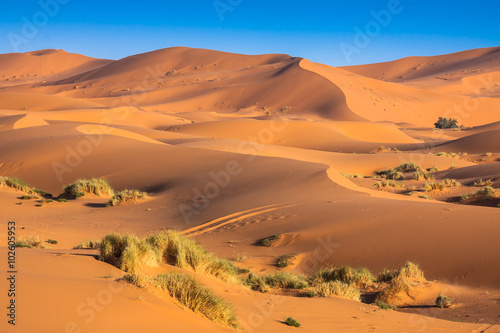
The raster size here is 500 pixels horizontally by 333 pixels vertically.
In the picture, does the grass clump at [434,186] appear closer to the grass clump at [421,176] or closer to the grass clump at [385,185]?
the grass clump at [385,185]

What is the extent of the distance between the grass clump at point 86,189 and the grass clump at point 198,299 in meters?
13.5

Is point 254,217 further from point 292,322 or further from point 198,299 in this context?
point 198,299

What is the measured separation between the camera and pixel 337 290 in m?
8.45

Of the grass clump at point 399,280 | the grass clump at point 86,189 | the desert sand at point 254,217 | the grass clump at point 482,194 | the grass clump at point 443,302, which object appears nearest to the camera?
the desert sand at point 254,217

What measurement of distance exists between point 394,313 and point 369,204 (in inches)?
271

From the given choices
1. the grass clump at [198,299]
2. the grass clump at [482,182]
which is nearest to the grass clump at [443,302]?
the grass clump at [198,299]

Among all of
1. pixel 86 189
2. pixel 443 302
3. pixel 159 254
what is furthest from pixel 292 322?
pixel 86 189

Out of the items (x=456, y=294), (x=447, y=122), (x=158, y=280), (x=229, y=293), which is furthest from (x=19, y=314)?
(x=447, y=122)

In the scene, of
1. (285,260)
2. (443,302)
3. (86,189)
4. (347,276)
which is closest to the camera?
(443,302)

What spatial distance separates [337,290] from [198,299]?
11.3 ft

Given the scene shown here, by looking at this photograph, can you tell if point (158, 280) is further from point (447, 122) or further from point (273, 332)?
point (447, 122)

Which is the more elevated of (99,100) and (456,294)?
(99,100)

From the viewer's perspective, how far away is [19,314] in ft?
14.6

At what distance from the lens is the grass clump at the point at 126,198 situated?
56.5ft
